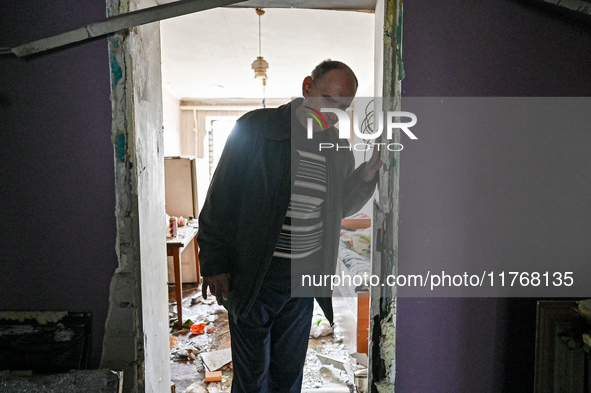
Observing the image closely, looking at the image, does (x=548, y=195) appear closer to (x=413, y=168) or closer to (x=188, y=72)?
(x=413, y=168)

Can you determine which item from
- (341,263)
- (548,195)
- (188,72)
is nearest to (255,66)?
(188,72)

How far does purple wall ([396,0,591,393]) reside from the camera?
1.18 m

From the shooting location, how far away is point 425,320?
1256mm

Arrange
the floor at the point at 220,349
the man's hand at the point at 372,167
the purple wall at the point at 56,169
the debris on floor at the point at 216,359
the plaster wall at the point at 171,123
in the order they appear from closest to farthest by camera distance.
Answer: the purple wall at the point at 56,169 < the man's hand at the point at 372,167 < the floor at the point at 220,349 < the debris on floor at the point at 216,359 < the plaster wall at the point at 171,123

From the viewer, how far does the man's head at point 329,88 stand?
4.47 feet

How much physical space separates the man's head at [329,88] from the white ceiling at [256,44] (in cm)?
117

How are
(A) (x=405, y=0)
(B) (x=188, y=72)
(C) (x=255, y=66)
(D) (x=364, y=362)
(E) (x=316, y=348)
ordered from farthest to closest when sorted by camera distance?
(B) (x=188, y=72), (C) (x=255, y=66), (E) (x=316, y=348), (D) (x=364, y=362), (A) (x=405, y=0)

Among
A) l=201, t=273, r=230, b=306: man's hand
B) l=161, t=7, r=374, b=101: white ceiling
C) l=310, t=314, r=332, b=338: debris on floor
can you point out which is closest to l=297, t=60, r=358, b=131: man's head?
l=201, t=273, r=230, b=306: man's hand

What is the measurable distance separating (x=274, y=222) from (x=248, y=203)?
0.13 metres

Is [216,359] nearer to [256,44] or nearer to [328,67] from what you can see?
[328,67]

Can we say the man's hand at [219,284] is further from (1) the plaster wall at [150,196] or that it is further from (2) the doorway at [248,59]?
(2) the doorway at [248,59]

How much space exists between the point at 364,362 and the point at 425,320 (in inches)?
42.6

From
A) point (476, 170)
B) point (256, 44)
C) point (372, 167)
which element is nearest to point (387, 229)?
point (372, 167)

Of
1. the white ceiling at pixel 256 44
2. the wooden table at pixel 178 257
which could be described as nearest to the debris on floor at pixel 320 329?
the wooden table at pixel 178 257
